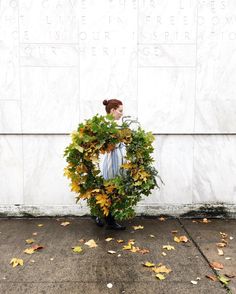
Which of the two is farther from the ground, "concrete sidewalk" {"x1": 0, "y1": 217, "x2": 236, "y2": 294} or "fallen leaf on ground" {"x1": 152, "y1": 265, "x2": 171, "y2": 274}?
"fallen leaf on ground" {"x1": 152, "y1": 265, "x2": 171, "y2": 274}

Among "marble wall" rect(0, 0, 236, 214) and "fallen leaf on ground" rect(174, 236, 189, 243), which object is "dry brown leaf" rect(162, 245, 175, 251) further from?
"marble wall" rect(0, 0, 236, 214)

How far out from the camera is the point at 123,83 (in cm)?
591

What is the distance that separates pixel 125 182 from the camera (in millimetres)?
5027

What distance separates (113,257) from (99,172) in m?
1.17

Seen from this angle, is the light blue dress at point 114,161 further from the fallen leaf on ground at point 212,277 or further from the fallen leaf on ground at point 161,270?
the fallen leaf on ground at point 212,277

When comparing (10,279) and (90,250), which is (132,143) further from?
(10,279)

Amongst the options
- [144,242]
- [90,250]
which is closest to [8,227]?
[90,250]

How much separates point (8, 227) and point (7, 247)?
0.86m

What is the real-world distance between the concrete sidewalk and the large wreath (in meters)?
0.50

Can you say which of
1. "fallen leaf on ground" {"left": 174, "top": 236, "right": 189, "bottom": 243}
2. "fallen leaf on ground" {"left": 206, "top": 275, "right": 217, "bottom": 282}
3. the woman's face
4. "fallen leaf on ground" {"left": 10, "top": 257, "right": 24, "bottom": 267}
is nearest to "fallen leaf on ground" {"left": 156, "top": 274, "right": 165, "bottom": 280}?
"fallen leaf on ground" {"left": 206, "top": 275, "right": 217, "bottom": 282}

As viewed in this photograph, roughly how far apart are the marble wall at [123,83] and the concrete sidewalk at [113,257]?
0.61 m

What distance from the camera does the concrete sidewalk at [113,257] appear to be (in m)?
3.71

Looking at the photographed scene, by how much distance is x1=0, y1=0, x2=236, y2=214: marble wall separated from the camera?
230 inches

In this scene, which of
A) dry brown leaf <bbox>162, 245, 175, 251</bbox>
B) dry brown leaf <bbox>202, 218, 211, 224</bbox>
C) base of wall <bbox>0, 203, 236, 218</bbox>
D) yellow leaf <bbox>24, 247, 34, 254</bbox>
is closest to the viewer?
yellow leaf <bbox>24, 247, 34, 254</bbox>
